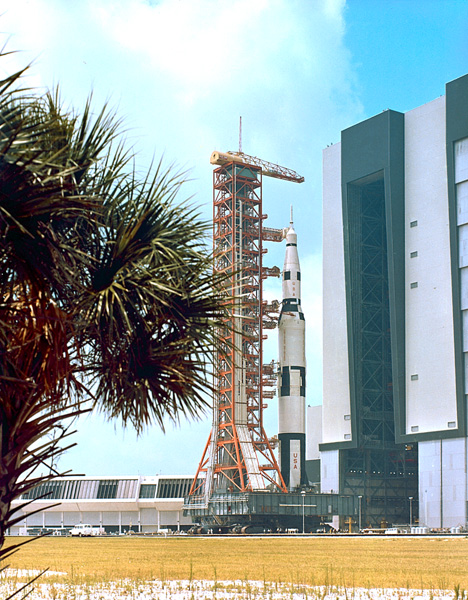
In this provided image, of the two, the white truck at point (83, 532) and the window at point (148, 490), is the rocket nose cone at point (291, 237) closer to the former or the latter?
the white truck at point (83, 532)

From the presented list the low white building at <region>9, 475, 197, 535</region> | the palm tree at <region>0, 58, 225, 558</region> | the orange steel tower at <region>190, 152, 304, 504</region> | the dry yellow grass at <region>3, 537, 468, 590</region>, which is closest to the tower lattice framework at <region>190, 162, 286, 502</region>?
the orange steel tower at <region>190, 152, 304, 504</region>

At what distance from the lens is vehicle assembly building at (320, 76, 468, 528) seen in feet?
298

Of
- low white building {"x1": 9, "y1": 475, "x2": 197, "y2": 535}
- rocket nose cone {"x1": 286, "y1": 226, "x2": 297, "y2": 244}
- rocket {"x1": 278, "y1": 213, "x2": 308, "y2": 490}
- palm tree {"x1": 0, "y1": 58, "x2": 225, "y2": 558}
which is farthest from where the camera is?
low white building {"x1": 9, "y1": 475, "x2": 197, "y2": 535}

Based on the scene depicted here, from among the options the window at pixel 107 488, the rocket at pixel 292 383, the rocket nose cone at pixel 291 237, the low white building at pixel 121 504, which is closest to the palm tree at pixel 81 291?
the rocket at pixel 292 383

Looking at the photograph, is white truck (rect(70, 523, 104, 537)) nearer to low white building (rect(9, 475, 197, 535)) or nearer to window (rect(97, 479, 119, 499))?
low white building (rect(9, 475, 197, 535))

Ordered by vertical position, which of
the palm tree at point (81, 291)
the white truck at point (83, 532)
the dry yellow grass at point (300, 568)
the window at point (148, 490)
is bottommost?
the white truck at point (83, 532)

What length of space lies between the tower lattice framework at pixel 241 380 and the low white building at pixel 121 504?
18487mm

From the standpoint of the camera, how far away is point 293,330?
3947 inches

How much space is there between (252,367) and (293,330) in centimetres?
634

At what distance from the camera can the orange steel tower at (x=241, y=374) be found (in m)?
97.5

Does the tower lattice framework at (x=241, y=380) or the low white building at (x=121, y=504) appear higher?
the tower lattice framework at (x=241, y=380)

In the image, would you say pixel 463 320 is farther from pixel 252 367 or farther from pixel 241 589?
pixel 241 589

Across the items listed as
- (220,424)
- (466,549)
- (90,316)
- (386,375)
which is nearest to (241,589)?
(90,316)

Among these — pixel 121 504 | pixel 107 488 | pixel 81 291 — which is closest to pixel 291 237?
pixel 121 504
